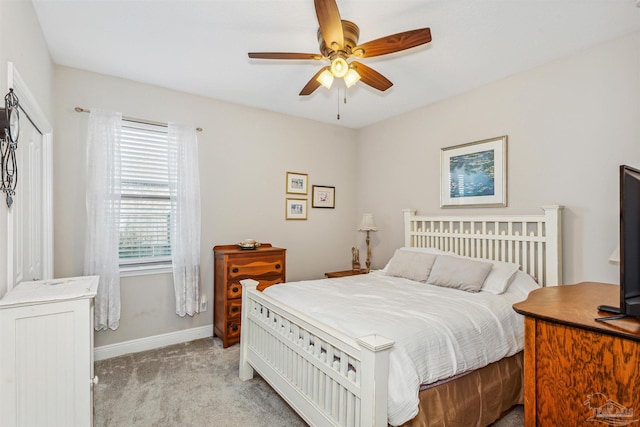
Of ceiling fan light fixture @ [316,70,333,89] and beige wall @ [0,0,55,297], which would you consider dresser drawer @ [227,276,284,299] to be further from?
ceiling fan light fixture @ [316,70,333,89]

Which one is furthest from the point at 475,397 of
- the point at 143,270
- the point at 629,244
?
the point at 143,270

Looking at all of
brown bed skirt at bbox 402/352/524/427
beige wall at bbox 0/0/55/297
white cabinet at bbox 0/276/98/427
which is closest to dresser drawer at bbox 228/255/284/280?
white cabinet at bbox 0/276/98/427

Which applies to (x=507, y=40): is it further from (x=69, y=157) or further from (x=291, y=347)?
(x=69, y=157)

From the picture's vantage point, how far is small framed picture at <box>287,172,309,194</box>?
4.15 metres

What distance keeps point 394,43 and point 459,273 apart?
182 centimetres

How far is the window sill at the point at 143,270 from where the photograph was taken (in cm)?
310

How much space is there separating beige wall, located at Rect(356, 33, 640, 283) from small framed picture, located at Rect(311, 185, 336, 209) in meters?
1.41

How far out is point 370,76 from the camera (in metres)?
2.30

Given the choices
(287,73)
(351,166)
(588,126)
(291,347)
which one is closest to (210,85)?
(287,73)

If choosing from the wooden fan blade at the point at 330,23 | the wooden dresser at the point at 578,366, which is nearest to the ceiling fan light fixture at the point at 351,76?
the wooden fan blade at the point at 330,23

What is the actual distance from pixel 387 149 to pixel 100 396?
3839 millimetres

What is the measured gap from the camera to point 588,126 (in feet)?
8.19

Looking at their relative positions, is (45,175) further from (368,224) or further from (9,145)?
(368,224)

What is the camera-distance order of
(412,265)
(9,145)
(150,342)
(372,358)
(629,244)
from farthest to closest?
(150,342)
(412,265)
(9,145)
(372,358)
(629,244)
